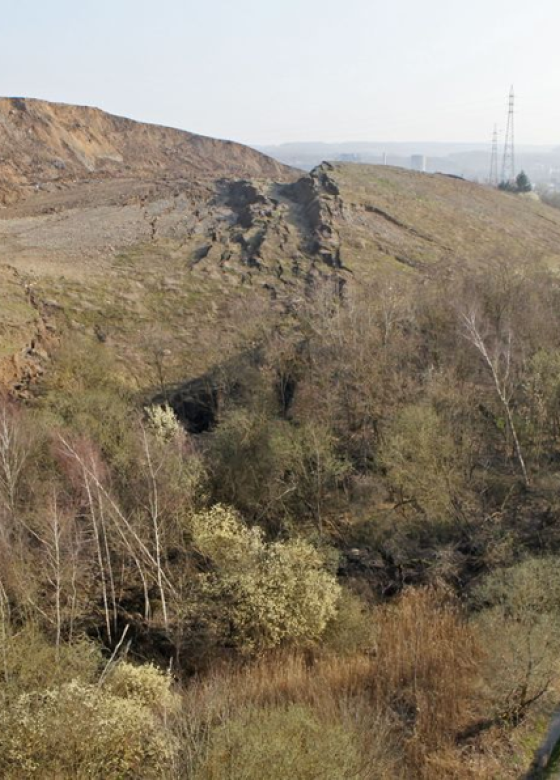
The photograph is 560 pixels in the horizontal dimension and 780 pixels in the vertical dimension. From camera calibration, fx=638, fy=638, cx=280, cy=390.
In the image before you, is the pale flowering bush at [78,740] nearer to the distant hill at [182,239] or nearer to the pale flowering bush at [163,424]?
the pale flowering bush at [163,424]

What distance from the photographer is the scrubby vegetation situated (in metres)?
11.1

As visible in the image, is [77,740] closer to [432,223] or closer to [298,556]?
[298,556]

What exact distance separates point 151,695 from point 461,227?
52.4 metres

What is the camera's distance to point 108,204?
58531mm

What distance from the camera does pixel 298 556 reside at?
1711 centimetres

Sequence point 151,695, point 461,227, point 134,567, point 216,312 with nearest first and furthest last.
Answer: point 151,695 → point 134,567 → point 216,312 → point 461,227

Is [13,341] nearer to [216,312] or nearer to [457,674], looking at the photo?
[216,312]

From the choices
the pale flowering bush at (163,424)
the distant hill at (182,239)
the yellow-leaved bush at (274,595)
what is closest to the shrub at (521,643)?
the yellow-leaved bush at (274,595)

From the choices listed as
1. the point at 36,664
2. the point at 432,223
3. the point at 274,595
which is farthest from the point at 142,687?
the point at 432,223

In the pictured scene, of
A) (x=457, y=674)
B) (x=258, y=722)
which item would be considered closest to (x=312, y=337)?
(x=457, y=674)

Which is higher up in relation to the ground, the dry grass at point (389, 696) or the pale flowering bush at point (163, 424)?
the pale flowering bush at point (163, 424)

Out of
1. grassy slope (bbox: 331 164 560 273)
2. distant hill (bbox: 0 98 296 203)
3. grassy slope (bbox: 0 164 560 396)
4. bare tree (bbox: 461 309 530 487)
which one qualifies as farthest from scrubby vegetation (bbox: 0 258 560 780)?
distant hill (bbox: 0 98 296 203)

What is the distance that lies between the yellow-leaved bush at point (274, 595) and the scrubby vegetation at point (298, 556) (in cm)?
7

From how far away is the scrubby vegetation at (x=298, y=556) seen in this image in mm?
11070
